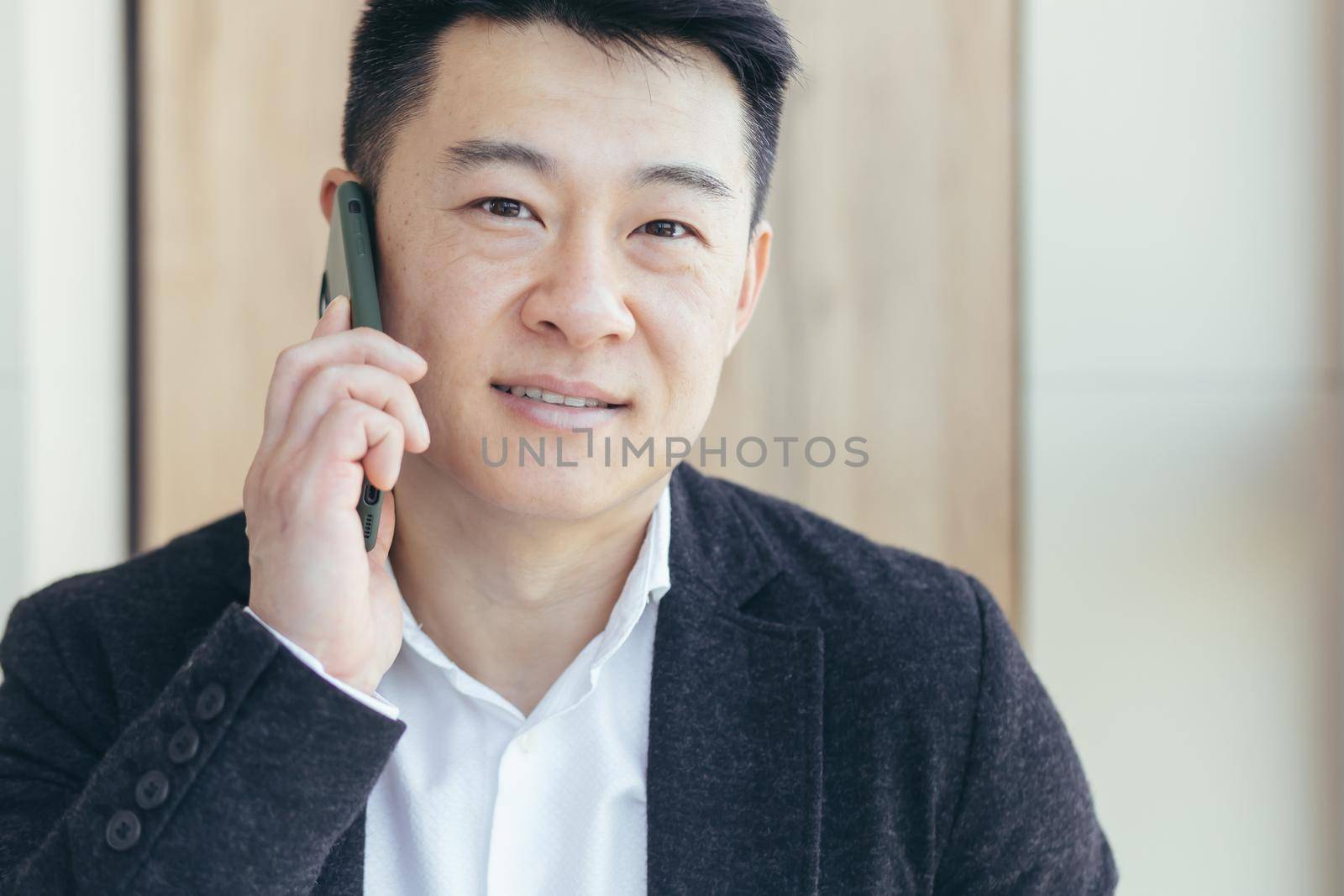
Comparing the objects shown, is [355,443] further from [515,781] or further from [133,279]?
[133,279]

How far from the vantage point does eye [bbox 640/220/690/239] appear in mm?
1117

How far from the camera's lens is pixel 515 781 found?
3.81 feet

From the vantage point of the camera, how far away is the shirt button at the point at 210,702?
3.20 feet

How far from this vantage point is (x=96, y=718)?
1.17 m

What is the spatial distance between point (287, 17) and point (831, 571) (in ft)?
4.23

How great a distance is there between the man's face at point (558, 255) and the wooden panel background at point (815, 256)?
27.8 inches

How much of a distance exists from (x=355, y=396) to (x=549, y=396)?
0.18 metres

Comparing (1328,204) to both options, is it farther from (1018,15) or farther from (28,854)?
(28,854)

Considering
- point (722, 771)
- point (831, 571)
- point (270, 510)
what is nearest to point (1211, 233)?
point (831, 571)

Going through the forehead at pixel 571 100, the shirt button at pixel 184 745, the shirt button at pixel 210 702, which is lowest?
the shirt button at pixel 184 745

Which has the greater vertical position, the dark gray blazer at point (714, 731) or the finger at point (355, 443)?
the finger at point (355, 443)

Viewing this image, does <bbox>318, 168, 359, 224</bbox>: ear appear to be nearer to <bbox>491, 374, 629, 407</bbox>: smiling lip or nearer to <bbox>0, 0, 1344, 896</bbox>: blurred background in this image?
<bbox>491, 374, 629, 407</bbox>: smiling lip

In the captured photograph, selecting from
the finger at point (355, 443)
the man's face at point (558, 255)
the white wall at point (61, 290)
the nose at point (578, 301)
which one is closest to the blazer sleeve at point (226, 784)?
the finger at point (355, 443)

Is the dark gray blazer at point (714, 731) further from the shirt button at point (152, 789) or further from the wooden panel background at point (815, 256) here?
the wooden panel background at point (815, 256)
